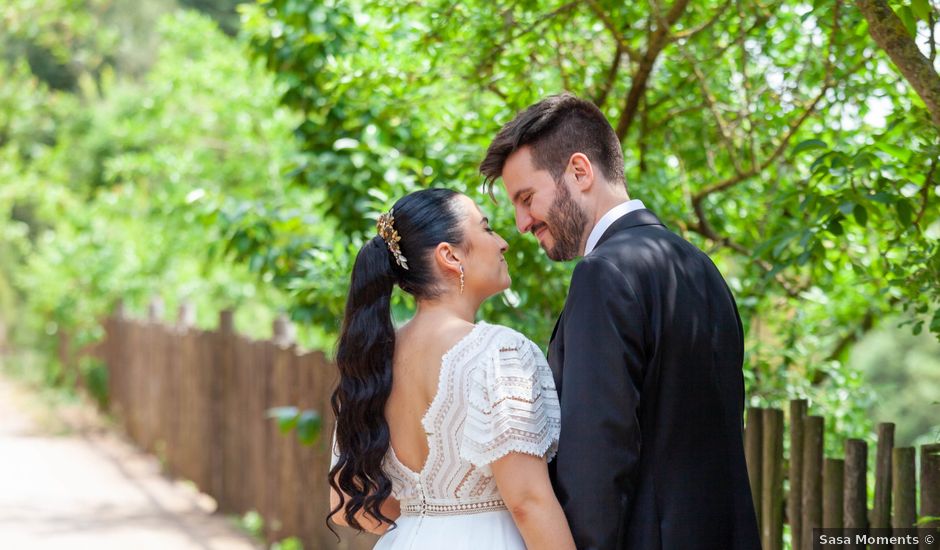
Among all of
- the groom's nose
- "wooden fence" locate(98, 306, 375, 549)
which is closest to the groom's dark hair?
the groom's nose

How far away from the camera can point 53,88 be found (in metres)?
27.2

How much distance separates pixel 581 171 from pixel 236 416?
675 cm

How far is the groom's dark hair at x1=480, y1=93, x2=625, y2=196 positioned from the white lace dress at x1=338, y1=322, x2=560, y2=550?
47cm

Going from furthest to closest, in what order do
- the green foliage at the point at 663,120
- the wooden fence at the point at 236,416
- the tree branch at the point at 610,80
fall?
the wooden fence at the point at 236,416 < the tree branch at the point at 610,80 < the green foliage at the point at 663,120

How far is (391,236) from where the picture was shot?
2.87 metres

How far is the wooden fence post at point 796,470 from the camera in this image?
3713 mm

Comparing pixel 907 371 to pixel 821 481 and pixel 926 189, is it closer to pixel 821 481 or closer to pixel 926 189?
pixel 821 481

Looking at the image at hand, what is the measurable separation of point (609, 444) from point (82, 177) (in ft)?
59.8

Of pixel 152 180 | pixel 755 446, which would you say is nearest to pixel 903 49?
pixel 755 446

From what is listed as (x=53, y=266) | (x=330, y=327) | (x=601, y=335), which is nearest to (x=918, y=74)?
(x=601, y=335)

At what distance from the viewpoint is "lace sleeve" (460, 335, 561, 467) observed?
2555 mm

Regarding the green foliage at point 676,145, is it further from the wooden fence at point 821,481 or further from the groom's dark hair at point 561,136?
the groom's dark hair at point 561,136

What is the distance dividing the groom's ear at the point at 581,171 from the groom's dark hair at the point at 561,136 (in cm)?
2

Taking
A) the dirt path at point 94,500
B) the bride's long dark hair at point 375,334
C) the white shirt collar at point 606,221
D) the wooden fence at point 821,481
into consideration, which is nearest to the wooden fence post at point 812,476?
the wooden fence at point 821,481
